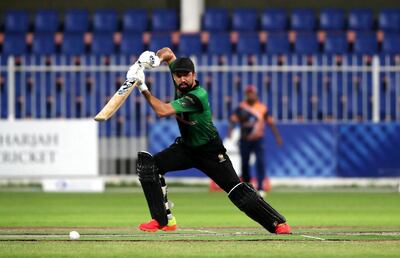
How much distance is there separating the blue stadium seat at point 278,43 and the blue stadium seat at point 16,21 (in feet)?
22.4

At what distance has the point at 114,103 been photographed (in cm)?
1159

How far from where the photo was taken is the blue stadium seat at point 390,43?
28.5 metres

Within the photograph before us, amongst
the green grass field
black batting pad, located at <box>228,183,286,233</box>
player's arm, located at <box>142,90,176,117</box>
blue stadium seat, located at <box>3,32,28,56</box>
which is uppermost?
player's arm, located at <box>142,90,176,117</box>

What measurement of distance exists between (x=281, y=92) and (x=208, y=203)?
6.19 meters

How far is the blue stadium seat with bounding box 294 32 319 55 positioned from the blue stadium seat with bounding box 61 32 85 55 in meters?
5.65

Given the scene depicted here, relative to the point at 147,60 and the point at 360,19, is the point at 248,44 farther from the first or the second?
the point at 147,60

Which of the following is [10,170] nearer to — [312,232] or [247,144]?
[247,144]

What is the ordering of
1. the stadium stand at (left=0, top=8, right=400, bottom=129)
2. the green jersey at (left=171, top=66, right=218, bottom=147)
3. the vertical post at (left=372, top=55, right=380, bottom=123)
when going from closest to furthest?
the green jersey at (left=171, top=66, right=218, bottom=147) < the vertical post at (left=372, top=55, right=380, bottom=123) < the stadium stand at (left=0, top=8, right=400, bottom=129)

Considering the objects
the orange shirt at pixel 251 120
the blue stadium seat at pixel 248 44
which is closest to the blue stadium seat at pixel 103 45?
the blue stadium seat at pixel 248 44

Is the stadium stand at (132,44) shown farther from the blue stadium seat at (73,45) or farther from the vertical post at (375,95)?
the vertical post at (375,95)

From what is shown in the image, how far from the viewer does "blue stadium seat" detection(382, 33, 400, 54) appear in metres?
28.5

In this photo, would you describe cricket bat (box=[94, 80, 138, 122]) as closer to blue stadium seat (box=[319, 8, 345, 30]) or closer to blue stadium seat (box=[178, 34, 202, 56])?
blue stadium seat (box=[178, 34, 202, 56])

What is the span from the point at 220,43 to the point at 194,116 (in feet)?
52.5

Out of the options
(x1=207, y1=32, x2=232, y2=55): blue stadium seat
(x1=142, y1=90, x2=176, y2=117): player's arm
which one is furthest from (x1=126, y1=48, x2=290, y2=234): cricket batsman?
(x1=207, y1=32, x2=232, y2=55): blue stadium seat
